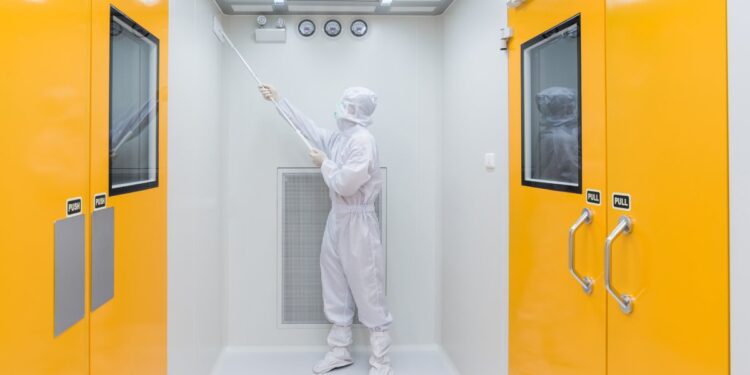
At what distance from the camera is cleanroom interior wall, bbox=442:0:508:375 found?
2.11 metres

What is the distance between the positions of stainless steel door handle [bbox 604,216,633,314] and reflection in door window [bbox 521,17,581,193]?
0.83 feet

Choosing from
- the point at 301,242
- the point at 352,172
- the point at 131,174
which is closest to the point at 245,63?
the point at 352,172

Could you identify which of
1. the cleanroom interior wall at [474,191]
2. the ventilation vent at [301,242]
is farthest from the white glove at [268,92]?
the cleanroom interior wall at [474,191]

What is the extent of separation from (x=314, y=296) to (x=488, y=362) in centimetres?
125

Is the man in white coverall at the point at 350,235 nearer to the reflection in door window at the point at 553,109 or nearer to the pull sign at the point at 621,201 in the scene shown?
the reflection in door window at the point at 553,109

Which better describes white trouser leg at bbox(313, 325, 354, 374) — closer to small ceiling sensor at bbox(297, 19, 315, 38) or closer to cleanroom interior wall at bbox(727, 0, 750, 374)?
small ceiling sensor at bbox(297, 19, 315, 38)

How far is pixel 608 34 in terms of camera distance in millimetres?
1318

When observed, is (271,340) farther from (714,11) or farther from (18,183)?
(714,11)

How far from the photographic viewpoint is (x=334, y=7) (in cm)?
288

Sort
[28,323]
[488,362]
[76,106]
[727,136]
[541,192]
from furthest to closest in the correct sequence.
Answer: [488,362] → [541,192] → [76,106] → [28,323] → [727,136]

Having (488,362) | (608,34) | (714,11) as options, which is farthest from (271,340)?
(714,11)

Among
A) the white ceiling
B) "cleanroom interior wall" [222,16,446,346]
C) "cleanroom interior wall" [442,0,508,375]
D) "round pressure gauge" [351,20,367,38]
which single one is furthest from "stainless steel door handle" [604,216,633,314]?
"round pressure gauge" [351,20,367,38]

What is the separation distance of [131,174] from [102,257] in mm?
332

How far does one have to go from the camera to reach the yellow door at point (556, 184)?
1395 mm
